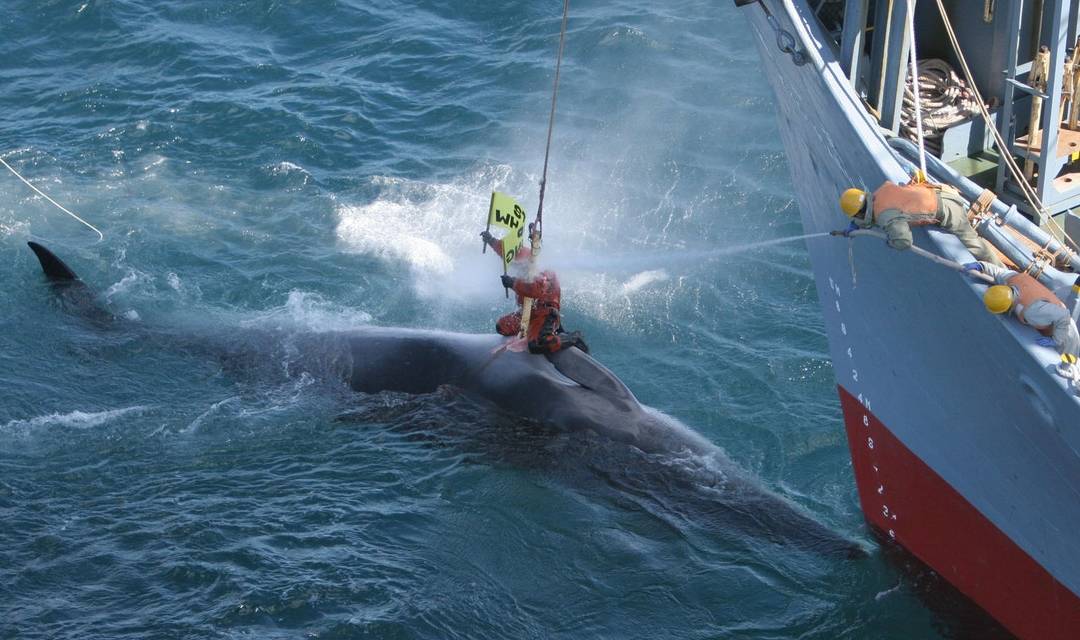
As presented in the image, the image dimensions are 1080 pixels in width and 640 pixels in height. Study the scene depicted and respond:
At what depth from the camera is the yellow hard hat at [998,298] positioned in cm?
1039

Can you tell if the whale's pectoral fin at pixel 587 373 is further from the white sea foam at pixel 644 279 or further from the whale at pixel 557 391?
the white sea foam at pixel 644 279

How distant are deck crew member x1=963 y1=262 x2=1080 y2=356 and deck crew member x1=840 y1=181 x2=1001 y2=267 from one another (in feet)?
2.50

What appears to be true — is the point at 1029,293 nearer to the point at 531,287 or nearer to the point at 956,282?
the point at 956,282

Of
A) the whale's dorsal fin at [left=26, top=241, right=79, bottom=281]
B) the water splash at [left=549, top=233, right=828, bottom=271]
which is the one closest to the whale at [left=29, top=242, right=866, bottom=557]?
the whale's dorsal fin at [left=26, top=241, right=79, bottom=281]

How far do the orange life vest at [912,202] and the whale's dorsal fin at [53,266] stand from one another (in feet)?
44.5

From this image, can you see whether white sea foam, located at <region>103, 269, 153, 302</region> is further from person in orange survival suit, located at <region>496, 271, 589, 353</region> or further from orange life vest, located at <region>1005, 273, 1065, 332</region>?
orange life vest, located at <region>1005, 273, 1065, 332</region>

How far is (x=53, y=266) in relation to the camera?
19.9 meters

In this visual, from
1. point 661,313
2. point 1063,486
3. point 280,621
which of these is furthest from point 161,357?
point 1063,486

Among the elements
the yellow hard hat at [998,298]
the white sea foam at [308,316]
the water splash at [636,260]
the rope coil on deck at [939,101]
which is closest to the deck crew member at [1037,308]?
the yellow hard hat at [998,298]

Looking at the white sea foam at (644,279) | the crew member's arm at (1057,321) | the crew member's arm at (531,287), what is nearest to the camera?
the crew member's arm at (1057,321)

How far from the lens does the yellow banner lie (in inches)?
580

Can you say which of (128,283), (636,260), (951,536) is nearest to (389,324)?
(636,260)

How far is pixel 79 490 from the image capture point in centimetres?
1548

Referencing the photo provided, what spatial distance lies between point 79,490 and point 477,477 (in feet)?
16.3
